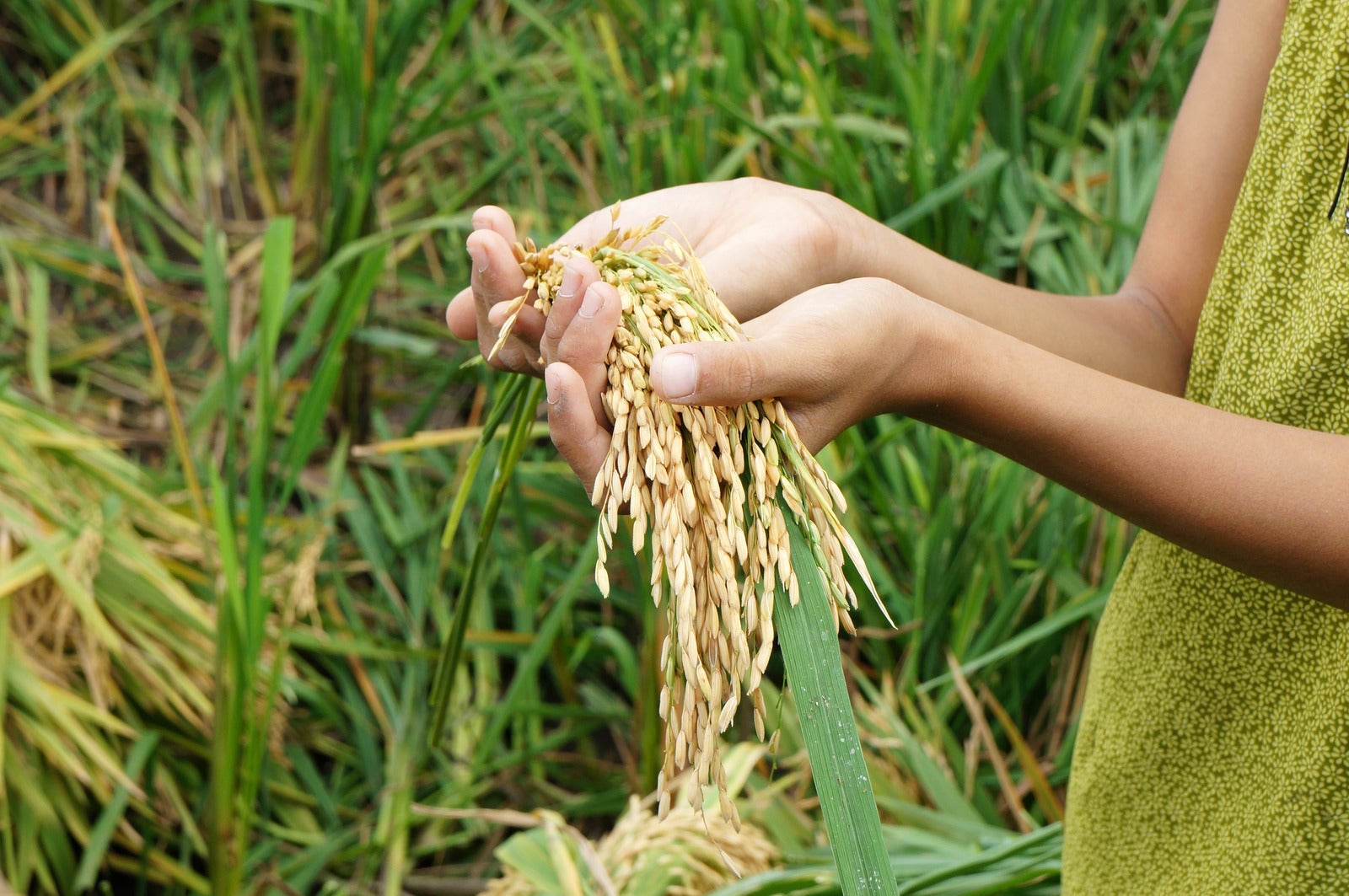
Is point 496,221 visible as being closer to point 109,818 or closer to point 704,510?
point 704,510

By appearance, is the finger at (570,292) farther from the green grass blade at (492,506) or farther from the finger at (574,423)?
the green grass blade at (492,506)

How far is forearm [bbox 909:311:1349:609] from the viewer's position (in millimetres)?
614

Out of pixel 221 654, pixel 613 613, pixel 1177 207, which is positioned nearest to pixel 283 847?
pixel 221 654

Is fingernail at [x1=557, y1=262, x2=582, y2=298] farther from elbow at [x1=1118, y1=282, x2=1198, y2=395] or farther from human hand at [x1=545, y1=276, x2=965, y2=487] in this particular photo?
elbow at [x1=1118, y1=282, x2=1198, y2=395]

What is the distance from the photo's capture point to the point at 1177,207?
85 cm

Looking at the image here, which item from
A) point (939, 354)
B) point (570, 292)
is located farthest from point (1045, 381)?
point (570, 292)

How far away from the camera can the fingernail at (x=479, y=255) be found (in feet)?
2.28

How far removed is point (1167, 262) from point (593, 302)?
525mm

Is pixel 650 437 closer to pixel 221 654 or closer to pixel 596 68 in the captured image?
pixel 221 654

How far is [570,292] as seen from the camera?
649 mm

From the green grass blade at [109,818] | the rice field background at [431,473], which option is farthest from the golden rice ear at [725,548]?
the green grass blade at [109,818]

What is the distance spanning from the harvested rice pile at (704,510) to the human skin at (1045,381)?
0.09 feet

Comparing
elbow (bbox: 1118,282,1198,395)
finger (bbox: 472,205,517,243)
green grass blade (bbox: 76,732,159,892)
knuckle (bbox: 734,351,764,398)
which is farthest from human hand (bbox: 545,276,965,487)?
green grass blade (bbox: 76,732,159,892)

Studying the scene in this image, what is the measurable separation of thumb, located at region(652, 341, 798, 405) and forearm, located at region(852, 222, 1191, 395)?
0.89ft
